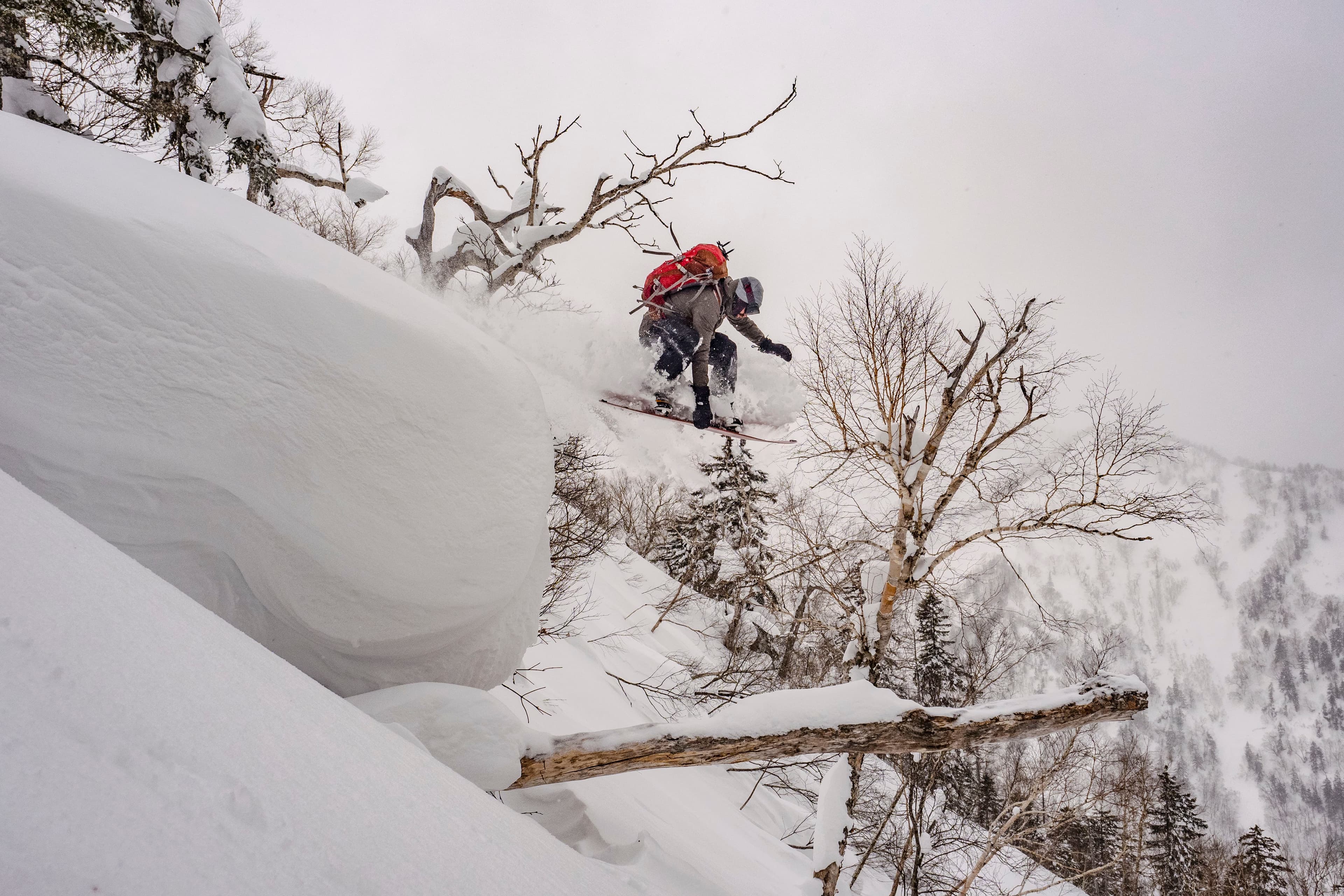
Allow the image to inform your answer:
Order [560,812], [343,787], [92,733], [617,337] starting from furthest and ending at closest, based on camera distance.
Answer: [617,337] < [560,812] < [343,787] < [92,733]

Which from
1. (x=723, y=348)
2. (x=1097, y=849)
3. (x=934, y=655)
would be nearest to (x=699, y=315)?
(x=723, y=348)

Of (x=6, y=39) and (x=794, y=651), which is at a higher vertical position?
(x=6, y=39)

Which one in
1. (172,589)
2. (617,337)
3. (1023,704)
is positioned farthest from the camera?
(617,337)

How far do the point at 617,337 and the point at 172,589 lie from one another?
292 inches

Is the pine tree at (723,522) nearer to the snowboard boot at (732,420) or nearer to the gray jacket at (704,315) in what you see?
the snowboard boot at (732,420)

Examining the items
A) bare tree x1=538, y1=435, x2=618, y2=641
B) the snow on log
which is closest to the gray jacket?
bare tree x1=538, y1=435, x2=618, y2=641

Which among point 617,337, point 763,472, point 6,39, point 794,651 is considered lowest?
point 794,651

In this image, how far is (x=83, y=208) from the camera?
201 cm

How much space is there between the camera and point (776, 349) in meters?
7.39

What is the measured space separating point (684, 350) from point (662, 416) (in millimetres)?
1087

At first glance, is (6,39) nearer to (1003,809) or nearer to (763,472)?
(1003,809)

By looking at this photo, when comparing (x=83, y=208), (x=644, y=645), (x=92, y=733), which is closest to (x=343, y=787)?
(x=92, y=733)

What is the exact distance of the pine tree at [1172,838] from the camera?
59.5ft

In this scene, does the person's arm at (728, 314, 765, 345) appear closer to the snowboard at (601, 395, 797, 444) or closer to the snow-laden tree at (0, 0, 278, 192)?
the snowboard at (601, 395, 797, 444)
